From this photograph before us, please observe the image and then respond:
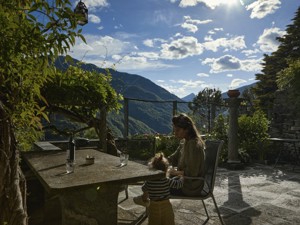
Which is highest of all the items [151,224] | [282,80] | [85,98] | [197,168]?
[282,80]

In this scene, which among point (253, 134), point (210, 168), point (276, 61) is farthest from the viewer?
point (276, 61)

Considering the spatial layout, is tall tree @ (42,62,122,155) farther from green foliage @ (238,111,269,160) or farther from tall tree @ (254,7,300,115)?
tall tree @ (254,7,300,115)

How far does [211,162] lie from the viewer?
337cm

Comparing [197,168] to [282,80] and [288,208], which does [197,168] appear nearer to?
[288,208]

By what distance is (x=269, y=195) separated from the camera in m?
4.98

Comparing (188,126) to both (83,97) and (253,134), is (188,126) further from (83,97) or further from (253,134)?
(253,134)

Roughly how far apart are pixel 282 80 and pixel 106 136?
7792 millimetres

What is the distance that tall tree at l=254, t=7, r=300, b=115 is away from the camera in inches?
846

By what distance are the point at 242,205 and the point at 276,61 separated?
71.1ft

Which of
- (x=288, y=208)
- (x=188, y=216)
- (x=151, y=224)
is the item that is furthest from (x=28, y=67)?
(x=288, y=208)

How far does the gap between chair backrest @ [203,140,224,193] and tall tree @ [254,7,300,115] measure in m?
18.6

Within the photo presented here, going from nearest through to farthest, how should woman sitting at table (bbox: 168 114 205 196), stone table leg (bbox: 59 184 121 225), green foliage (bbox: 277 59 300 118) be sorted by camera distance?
stone table leg (bbox: 59 184 121 225) → woman sitting at table (bbox: 168 114 205 196) → green foliage (bbox: 277 59 300 118)

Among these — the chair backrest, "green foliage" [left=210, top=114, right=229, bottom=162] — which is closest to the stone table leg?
the chair backrest

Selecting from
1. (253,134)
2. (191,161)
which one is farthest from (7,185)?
(253,134)
